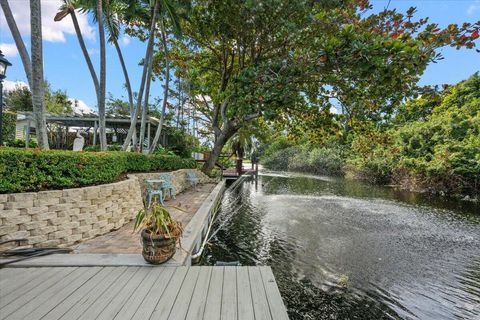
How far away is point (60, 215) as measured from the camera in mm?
3781

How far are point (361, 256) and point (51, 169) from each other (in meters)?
6.45

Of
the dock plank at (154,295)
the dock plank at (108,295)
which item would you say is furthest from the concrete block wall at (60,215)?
the dock plank at (154,295)

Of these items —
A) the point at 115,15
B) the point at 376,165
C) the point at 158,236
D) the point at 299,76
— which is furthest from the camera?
the point at 376,165

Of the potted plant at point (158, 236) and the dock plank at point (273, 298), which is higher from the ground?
the potted plant at point (158, 236)

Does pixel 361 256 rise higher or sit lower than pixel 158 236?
lower

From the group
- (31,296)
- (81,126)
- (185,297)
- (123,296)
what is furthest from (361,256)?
(81,126)

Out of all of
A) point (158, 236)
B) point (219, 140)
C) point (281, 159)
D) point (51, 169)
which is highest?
point (219, 140)

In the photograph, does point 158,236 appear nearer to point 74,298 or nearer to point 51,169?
point 74,298

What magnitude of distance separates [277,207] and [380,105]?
18.7 feet

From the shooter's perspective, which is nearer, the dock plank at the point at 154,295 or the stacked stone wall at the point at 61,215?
the dock plank at the point at 154,295

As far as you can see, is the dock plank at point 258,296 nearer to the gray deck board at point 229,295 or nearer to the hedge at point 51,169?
the gray deck board at point 229,295

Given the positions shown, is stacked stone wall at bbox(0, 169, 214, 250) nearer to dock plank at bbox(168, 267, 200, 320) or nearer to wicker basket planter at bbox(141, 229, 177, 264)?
wicker basket planter at bbox(141, 229, 177, 264)

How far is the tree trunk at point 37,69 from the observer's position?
4598 mm

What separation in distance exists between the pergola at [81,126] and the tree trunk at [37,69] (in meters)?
9.44
